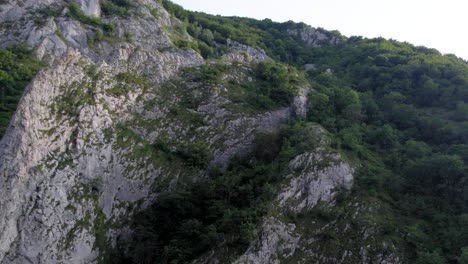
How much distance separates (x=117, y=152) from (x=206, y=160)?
23.5ft

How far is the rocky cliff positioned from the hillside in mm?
105

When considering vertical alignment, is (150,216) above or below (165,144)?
below

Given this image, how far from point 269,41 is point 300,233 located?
58.2 m

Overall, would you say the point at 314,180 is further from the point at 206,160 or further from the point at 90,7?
the point at 90,7

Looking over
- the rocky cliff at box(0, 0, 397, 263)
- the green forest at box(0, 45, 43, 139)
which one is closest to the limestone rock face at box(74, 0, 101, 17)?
the rocky cliff at box(0, 0, 397, 263)

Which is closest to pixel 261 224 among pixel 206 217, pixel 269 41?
pixel 206 217

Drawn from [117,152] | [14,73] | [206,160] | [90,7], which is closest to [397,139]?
[206,160]

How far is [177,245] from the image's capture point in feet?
78.7

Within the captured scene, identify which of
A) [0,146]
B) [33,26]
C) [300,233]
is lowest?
[300,233]

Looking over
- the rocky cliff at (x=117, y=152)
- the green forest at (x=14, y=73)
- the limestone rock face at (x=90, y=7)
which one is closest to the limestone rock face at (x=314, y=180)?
the rocky cliff at (x=117, y=152)

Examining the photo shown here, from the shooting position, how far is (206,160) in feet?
102

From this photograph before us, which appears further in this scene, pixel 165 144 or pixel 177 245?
pixel 165 144

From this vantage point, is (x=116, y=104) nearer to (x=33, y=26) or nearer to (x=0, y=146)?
(x=0, y=146)

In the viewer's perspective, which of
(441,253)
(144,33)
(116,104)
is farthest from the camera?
(144,33)
